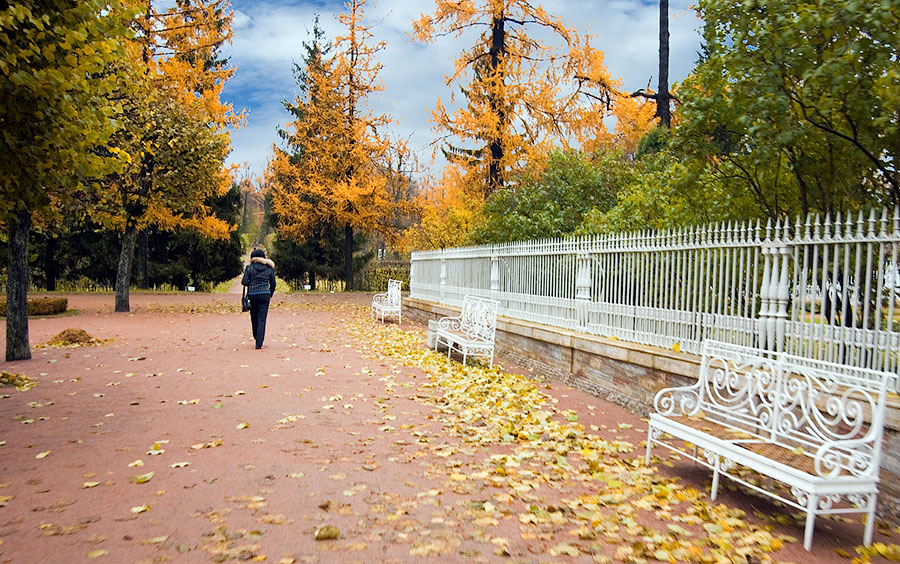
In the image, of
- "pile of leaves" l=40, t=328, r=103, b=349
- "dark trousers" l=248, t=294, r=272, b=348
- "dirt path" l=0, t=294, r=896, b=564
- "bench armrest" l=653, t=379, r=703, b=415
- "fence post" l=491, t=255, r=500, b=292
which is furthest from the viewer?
"fence post" l=491, t=255, r=500, b=292

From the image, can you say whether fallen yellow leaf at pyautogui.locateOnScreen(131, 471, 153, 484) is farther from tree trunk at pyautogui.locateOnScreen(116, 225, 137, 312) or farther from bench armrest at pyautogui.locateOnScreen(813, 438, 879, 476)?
tree trunk at pyautogui.locateOnScreen(116, 225, 137, 312)

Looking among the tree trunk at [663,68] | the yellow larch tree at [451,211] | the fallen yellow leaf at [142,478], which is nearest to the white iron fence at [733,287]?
the fallen yellow leaf at [142,478]

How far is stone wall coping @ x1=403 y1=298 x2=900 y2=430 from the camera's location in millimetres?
6234

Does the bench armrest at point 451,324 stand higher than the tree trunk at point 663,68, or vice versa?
the tree trunk at point 663,68

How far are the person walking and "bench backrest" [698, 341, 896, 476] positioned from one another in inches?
319

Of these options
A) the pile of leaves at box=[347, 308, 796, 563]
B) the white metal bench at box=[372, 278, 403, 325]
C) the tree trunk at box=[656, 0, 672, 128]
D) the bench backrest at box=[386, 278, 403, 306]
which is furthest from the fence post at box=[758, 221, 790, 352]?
the tree trunk at box=[656, 0, 672, 128]

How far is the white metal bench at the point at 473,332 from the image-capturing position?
396 inches

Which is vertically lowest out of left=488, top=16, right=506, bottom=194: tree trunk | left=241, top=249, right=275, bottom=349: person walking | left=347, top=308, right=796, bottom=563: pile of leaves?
left=347, top=308, right=796, bottom=563: pile of leaves

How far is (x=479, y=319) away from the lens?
1078 centimetres

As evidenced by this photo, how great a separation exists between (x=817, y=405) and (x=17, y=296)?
11.1 meters

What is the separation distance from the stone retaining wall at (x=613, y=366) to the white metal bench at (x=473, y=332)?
1.77 feet

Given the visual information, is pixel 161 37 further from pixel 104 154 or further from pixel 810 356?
pixel 810 356

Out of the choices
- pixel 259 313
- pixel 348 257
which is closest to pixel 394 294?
pixel 259 313

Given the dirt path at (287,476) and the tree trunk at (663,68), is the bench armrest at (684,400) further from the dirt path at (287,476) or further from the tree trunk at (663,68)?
the tree trunk at (663,68)
